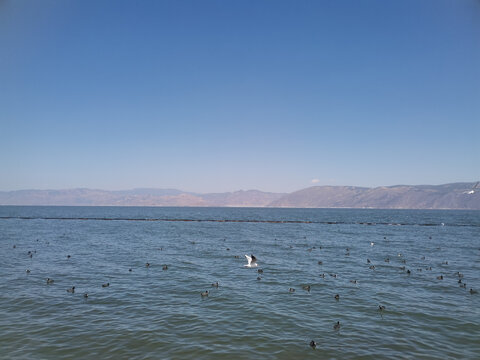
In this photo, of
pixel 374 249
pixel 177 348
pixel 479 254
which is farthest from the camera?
pixel 374 249

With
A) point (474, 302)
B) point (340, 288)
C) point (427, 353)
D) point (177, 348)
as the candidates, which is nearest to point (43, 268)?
point (177, 348)

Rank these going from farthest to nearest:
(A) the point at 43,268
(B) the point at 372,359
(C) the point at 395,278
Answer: (A) the point at 43,268 → (C) the point at 395,278 → (B) the point at 372,359

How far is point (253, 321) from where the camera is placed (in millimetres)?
16828

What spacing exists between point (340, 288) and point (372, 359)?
1095cm

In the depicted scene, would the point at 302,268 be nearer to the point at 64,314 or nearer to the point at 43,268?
the point at 64,314

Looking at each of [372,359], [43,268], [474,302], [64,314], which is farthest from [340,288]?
[43,268]

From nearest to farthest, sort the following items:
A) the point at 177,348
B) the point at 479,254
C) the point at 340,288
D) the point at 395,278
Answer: the point at 177,348, the point at 340,288, the point at 395,278, the point at 479,254

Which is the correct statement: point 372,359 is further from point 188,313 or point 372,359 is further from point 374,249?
point 374,249

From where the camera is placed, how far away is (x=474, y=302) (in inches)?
801

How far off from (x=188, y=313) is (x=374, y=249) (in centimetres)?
3597

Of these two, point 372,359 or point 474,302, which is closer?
point 372,359

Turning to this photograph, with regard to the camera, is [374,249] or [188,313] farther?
[374,249]

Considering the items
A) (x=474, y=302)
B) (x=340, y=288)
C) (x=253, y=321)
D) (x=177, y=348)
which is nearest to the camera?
(x=177, y=348)

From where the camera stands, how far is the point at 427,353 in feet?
43.9
